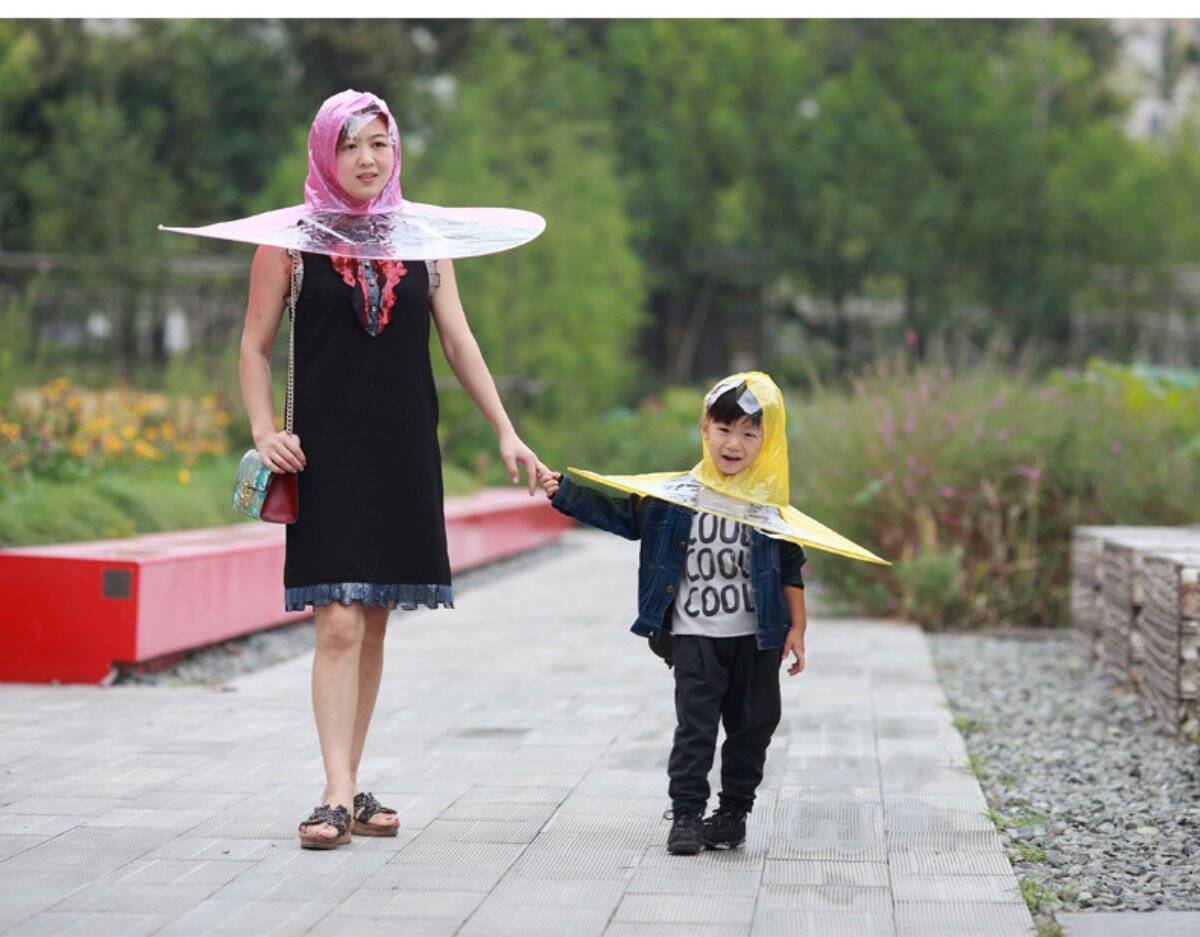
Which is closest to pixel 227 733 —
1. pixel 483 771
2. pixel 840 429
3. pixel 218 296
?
pixel 483 771

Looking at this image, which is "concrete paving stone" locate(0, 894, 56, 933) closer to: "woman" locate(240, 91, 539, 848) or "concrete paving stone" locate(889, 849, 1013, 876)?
"woman" locate(240, 91, 539, 848)

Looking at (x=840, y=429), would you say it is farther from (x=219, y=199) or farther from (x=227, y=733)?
(x=219, y=199)

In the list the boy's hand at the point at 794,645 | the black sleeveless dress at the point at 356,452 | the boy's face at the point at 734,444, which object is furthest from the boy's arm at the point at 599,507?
the boy's hand at the point at 794,645

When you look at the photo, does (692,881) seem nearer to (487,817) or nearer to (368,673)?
(487,817)

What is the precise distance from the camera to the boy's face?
4785 millimetres

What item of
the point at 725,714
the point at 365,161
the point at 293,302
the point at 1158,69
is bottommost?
the point at 725,714

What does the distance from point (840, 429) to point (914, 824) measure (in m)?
6.69

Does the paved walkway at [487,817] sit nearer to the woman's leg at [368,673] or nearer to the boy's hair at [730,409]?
the woman's leg at [368,673]

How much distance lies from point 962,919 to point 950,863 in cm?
56

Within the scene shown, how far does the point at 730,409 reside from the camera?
474 cm

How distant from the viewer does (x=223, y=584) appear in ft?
29.4

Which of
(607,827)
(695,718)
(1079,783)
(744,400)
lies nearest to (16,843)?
(607,827)

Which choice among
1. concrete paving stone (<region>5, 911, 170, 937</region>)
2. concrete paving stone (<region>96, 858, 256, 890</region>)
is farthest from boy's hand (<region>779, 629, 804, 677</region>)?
concrete paving stone (<region>5, 911, 170, 937</region>)

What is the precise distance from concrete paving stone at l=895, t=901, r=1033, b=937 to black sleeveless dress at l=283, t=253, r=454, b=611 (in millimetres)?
1459
